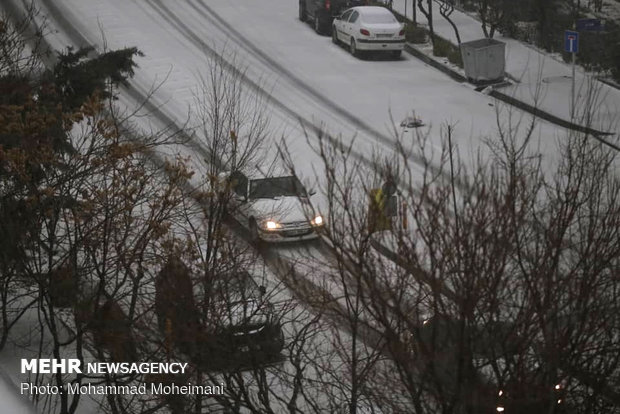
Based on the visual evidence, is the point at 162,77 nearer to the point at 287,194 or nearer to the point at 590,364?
the point at 287,194

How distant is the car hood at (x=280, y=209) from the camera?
60.3 feet

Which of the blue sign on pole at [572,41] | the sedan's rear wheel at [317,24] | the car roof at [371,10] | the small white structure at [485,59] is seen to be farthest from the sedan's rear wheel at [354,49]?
the blue sign on pole at [572,41]

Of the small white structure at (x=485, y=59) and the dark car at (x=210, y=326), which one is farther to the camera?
the small white structure at (x=485, y=59)

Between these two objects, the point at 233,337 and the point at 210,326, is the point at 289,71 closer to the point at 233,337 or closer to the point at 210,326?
the point at 210,326

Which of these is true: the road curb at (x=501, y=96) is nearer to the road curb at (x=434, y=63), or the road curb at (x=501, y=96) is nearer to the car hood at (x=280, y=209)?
the road curb at (x=434, y=63)

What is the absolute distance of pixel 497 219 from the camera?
27.6ft

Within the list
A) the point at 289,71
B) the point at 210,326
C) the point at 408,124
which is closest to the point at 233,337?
the point at 210,326

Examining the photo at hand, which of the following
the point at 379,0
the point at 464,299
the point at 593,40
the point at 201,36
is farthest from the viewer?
the point at 379,0

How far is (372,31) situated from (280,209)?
43.5 ft

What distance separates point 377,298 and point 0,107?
18.1 feet

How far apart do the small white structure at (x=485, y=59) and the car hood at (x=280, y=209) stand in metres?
10.5

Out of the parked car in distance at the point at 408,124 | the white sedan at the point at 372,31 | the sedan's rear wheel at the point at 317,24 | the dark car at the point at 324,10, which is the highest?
the dark car at the point at 324,10

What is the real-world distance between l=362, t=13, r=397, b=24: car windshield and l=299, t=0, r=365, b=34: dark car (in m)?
2.82

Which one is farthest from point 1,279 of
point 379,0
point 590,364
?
point 379,0
